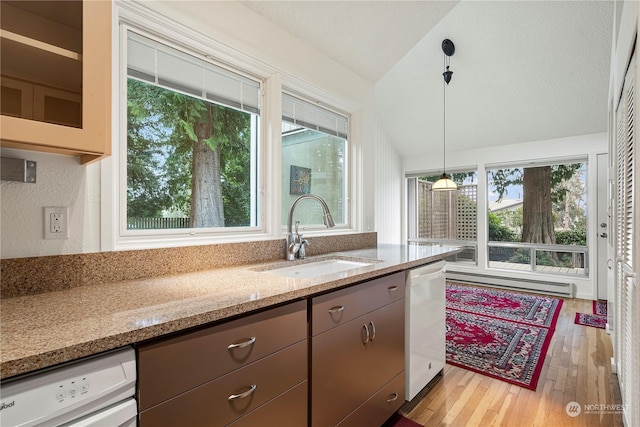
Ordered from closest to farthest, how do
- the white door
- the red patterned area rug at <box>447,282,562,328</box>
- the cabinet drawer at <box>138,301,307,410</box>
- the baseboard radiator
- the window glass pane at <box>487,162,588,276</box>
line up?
the cabinet drawer at <box>138,301,307,410</box> → the red patterned area rug at <box>447,282,562,328</box> → the white door → the baseboard radiator → the window glass pane at <box>487,162,588,276</box>

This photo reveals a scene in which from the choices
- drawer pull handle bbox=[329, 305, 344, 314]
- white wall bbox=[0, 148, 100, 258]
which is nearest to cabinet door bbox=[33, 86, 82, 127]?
white wall bbox=[0, 148, 100, 258]

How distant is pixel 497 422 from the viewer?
1.83 metres

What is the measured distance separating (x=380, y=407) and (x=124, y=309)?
1381mm

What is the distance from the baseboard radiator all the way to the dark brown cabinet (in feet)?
12.5

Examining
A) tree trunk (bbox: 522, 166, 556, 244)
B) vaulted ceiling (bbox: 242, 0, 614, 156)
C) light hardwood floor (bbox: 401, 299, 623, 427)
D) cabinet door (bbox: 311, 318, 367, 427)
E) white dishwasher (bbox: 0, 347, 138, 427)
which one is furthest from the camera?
tree trunk (bbox: 522, 166, 556, 244)

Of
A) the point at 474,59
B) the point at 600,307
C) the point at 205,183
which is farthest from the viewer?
the point at 600,307

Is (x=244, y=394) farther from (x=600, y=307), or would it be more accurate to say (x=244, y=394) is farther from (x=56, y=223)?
(x=600, y=307)

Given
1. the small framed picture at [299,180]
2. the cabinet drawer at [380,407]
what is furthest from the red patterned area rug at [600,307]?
the small framed picture at [299,180]

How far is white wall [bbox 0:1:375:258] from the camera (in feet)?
3.68

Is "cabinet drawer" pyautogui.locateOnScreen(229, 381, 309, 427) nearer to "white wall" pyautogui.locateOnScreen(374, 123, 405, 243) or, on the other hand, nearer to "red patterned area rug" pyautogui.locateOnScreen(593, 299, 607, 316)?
"red patterned area rug" pyautogui.locateOnScreen(593, 299, 607, 316)

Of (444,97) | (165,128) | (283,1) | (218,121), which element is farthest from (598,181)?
(165,128)

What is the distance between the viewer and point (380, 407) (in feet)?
5.51

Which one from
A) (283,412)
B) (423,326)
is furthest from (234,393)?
(423,326)

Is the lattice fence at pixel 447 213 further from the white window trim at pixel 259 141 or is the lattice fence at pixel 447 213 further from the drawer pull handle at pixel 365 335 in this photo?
the drawer pull handle at pixel 365 335
